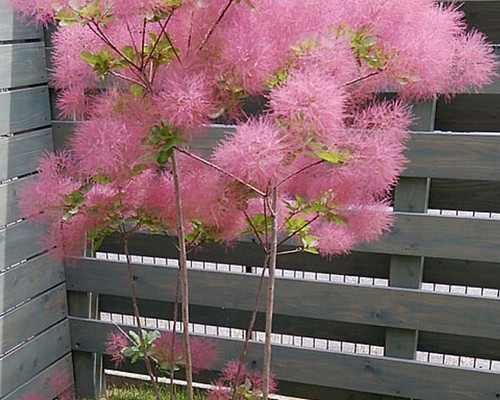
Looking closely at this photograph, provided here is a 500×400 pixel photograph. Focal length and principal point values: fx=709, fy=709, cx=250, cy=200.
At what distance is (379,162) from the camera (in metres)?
1.07

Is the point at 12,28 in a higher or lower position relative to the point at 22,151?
higher

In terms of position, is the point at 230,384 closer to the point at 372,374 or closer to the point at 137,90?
the point at 372,374

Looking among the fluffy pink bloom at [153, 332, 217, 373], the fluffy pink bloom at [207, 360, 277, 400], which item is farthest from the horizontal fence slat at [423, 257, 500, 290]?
the fluffy pink bloom at [153, 332, 217, 373]

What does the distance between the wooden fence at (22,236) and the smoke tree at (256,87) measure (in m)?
0.66

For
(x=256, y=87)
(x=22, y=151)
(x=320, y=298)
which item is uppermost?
(x=256, y=87)

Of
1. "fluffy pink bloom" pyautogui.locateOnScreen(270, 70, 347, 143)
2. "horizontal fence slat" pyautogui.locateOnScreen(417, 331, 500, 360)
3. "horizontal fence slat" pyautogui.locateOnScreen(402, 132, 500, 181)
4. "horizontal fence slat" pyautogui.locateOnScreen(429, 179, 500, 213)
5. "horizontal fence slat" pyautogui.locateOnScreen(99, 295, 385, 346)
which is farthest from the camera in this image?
"horizontal fence slat" pyautogui.locateOnScreen(99, 295, 385, 346)

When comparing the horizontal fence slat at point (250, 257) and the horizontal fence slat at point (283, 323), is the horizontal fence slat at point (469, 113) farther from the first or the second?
the horizontal fence slat at point (283, 323)

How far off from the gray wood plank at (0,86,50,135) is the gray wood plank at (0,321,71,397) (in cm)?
62

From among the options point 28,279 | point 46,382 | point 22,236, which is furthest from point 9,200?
point 46,382

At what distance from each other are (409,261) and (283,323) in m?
0.45

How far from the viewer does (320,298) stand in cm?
194

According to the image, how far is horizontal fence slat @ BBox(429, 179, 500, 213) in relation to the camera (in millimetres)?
1809

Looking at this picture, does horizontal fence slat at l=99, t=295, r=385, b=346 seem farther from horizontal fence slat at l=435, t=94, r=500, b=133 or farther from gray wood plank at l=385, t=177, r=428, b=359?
horizontal fence slat at l=435, t=94, r=500, b=133

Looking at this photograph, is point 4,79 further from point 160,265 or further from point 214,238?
point 214,238
